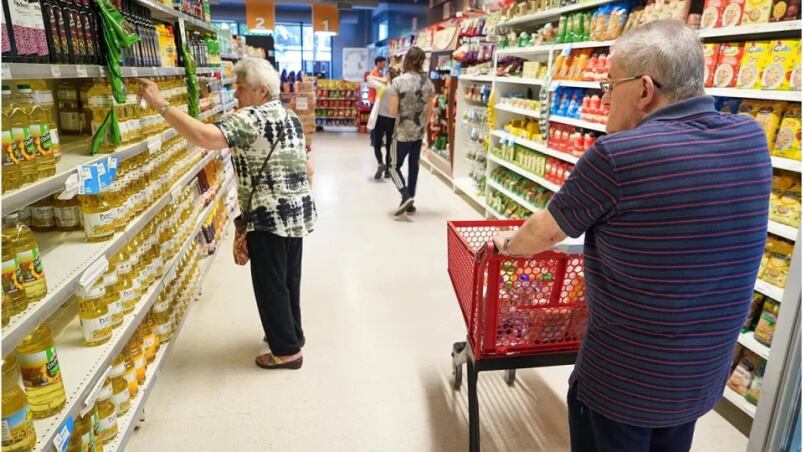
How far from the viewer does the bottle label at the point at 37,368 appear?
63.4 inches

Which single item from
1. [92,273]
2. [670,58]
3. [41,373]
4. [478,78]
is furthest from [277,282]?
[478,78]

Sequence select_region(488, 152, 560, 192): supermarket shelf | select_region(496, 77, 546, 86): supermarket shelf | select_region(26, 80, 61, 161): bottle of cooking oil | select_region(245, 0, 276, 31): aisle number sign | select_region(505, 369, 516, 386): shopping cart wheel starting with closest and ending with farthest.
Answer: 1. select_region(26, 80, 61, 161): bottle of cooking oil
2. select_region(505, 369, 516, 386): shopping cart wheel
3. select_region(488, 152, 560, 192): supermarket shelf
4. select_region(496, 77, 546, 86): supermarket shelf
5. select_region(245, 0, 276, 31): aisle number sign

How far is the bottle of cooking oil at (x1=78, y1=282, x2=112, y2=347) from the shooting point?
2.03 m

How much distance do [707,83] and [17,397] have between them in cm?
326

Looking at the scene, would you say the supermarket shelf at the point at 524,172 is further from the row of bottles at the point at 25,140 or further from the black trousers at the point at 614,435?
the row of bottles at the point at 25,140

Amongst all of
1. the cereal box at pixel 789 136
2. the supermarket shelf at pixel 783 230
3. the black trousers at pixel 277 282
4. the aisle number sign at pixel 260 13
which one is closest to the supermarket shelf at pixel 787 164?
the cereal box at pixel 789 136

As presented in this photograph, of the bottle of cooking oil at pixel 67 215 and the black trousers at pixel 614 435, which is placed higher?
the bottle of cooking oil at pixel 67 215

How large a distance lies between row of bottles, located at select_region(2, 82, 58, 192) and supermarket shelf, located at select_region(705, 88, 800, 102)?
2948mm

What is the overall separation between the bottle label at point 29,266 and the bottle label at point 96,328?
1.75ft

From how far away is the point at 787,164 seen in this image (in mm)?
2406

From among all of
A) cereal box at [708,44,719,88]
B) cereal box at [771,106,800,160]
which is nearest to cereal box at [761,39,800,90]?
cereal box at [771,106,800,160]

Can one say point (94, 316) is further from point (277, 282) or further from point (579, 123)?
point (579, 123)

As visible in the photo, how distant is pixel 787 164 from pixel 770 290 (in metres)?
0.59

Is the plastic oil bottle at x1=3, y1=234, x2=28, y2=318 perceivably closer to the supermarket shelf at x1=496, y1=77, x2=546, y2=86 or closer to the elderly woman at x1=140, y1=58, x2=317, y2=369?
the elderly woman at x1=140, y1=58, x2=317, y2=369
